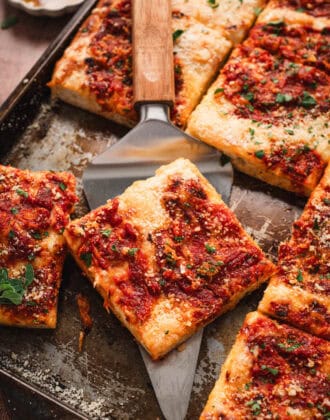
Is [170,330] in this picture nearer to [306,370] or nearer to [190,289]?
[190,289]

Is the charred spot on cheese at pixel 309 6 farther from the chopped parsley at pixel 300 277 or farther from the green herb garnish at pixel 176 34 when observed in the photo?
the chopped parsley at pixel 300 277

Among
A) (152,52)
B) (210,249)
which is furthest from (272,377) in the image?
(152,52)

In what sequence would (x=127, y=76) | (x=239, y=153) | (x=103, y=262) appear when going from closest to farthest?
(x=103, y=262) → (x=239, y=153) → (x=127, y=76)

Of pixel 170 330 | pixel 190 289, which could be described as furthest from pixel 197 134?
pixel 170 330

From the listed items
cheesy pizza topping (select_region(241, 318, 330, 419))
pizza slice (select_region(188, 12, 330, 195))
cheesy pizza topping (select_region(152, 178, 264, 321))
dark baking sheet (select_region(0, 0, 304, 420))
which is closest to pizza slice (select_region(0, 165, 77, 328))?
dark baking sheet (select_region(0, 0, 304, 420))

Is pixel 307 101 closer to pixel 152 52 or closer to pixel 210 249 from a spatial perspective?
pixel 152 52

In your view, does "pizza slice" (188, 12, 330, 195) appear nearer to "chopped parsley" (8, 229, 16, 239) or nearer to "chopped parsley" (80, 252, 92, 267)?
"chopped parsley" (80, 252, 92, 267)
